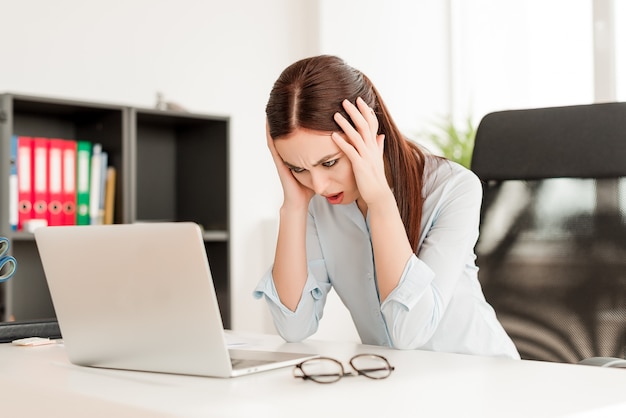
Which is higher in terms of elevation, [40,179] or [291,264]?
[40,179]

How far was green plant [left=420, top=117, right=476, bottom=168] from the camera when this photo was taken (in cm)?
350

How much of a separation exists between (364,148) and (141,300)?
0.56 metres

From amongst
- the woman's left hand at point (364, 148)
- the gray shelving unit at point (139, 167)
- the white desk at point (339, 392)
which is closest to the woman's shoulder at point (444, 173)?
the woman's left hand at point (364, 148)

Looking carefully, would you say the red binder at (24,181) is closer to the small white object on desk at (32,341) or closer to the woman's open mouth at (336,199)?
the small white object on desk at (32,341)

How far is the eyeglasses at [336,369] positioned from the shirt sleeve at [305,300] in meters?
0.37

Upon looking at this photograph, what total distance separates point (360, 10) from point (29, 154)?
1.89 meters

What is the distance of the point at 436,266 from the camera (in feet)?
4.55

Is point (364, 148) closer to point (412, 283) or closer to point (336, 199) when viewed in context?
point (336, 199)

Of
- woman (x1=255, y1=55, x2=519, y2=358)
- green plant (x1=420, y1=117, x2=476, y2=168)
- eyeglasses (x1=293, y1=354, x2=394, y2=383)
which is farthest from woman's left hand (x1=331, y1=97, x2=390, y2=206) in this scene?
green plant (x1=420, y1=117, x2=476, y2=168)

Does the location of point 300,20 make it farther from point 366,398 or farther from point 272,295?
point 366,398

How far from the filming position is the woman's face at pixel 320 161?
1444 mm

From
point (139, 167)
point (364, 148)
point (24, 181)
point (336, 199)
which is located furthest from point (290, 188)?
Result: point (139, 167)

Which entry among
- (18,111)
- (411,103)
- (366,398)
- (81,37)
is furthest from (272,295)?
(411,103)

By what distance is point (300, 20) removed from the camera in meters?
4.11
